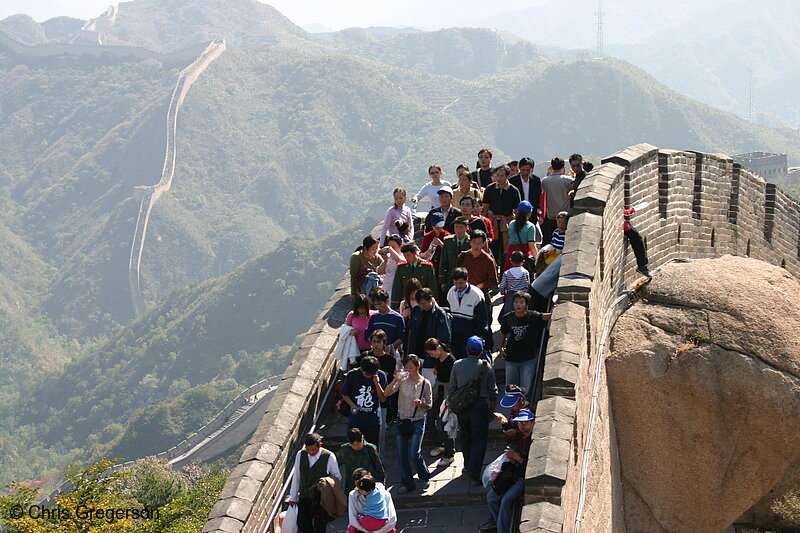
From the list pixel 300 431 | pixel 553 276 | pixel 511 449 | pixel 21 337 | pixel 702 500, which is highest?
pixel 553 276

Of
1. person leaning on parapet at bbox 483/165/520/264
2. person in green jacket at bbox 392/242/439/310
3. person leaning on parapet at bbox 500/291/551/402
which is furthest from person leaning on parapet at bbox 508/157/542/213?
person leaning on parapet at bbox 500/291/551/402

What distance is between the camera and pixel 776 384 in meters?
12.0

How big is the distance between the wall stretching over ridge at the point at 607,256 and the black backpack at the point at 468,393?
2.11 feet

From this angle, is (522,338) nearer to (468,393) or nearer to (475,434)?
(468,393)

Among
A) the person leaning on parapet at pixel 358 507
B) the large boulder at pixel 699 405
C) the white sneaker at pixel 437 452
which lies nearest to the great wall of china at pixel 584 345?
the large boulder at pixel 699 405

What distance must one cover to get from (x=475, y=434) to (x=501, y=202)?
15.6ft

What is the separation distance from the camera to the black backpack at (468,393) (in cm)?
957

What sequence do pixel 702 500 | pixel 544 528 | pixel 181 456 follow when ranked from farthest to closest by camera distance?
pixel 181 456, pixel 702 500, pixel 544 528

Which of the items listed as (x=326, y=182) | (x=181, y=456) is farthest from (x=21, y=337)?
(x=181, y=456)

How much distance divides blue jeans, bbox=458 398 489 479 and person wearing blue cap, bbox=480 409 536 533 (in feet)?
2.83

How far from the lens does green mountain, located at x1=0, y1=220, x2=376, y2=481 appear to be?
388 ft

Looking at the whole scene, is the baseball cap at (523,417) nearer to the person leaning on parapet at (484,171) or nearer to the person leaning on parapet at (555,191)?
the person leaning on parapet at (555,191)

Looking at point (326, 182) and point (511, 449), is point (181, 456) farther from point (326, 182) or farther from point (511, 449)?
point (326, 182)

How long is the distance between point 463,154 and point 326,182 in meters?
26.2
